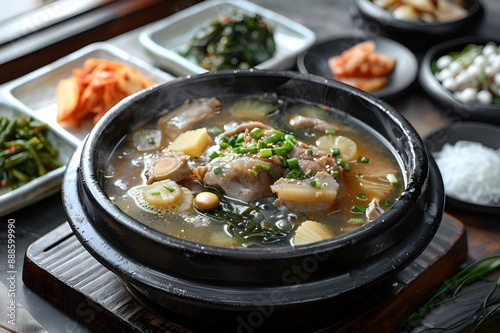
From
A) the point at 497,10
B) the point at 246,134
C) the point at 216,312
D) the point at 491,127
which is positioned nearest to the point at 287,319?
the point at 216,312

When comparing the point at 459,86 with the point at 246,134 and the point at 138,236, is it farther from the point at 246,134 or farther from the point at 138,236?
the point at 138,236

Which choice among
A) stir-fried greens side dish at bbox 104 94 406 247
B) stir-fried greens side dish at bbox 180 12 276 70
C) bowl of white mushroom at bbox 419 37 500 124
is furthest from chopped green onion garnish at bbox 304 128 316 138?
stir-fried greens side dish at bbox 180 12 276 70

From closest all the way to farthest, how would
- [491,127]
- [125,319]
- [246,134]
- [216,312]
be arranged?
[216,312] → [125,319] → [246,134] → [491,127]

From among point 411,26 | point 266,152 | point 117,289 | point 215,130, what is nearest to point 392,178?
point 266,152

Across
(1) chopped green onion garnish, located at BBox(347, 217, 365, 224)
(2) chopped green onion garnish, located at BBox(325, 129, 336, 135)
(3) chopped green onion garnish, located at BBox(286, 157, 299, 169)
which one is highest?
(3) chopped green onion garnish, located at BBox(286, 157, 299, 169)

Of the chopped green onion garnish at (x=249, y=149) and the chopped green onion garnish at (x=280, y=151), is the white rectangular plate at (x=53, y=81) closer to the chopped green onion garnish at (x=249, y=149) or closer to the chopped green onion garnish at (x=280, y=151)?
the chopped green onion garnish at (x=249, y=149)

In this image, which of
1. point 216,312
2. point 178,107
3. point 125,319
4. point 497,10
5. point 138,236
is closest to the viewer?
point 138,236

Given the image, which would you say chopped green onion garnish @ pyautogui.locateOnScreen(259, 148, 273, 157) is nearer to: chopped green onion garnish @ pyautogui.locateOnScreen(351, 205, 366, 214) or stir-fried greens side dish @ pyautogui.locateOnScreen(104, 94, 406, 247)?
stir-fried greens side dish @ pyautogui.locateOnScreen(104, 94, 406, 247)
